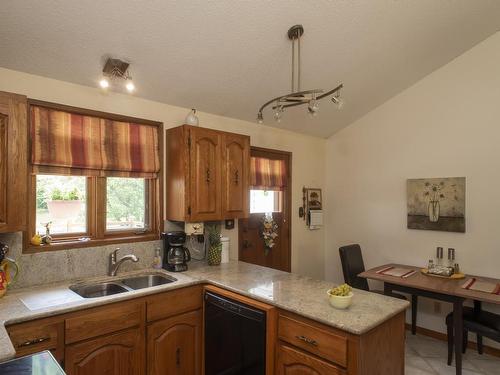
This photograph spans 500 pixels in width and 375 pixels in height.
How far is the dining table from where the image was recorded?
2451 millimetres

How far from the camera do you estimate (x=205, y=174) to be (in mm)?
2693

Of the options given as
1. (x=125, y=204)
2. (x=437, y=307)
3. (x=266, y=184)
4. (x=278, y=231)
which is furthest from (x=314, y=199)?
(x=125, y=204)

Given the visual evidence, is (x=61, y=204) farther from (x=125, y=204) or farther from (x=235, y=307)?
(x=235, y=307)

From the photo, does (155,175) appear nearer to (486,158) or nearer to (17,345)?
(17,345)

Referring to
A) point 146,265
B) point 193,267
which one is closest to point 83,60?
point 146,265

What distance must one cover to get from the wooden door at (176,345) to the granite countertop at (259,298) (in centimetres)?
24

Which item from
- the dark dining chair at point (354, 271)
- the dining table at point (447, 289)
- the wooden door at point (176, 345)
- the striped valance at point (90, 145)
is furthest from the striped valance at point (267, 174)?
the wooden door at point (176, 345)

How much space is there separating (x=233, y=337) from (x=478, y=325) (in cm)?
199

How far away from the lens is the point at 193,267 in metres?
2.79

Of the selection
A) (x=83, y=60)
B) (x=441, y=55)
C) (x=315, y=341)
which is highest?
(x=441, y=55)

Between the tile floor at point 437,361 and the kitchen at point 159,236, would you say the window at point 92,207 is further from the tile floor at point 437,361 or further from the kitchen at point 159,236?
the tile floor at point 437,361

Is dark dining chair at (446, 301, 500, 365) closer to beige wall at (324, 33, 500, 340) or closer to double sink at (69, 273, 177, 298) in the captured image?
beige wall at (324, 33, 500, 340)

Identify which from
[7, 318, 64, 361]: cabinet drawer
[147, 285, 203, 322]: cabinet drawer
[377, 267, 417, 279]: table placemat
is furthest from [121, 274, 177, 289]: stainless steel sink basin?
[377, 267, 417, 279]: table placemat

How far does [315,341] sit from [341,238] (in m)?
2.68
